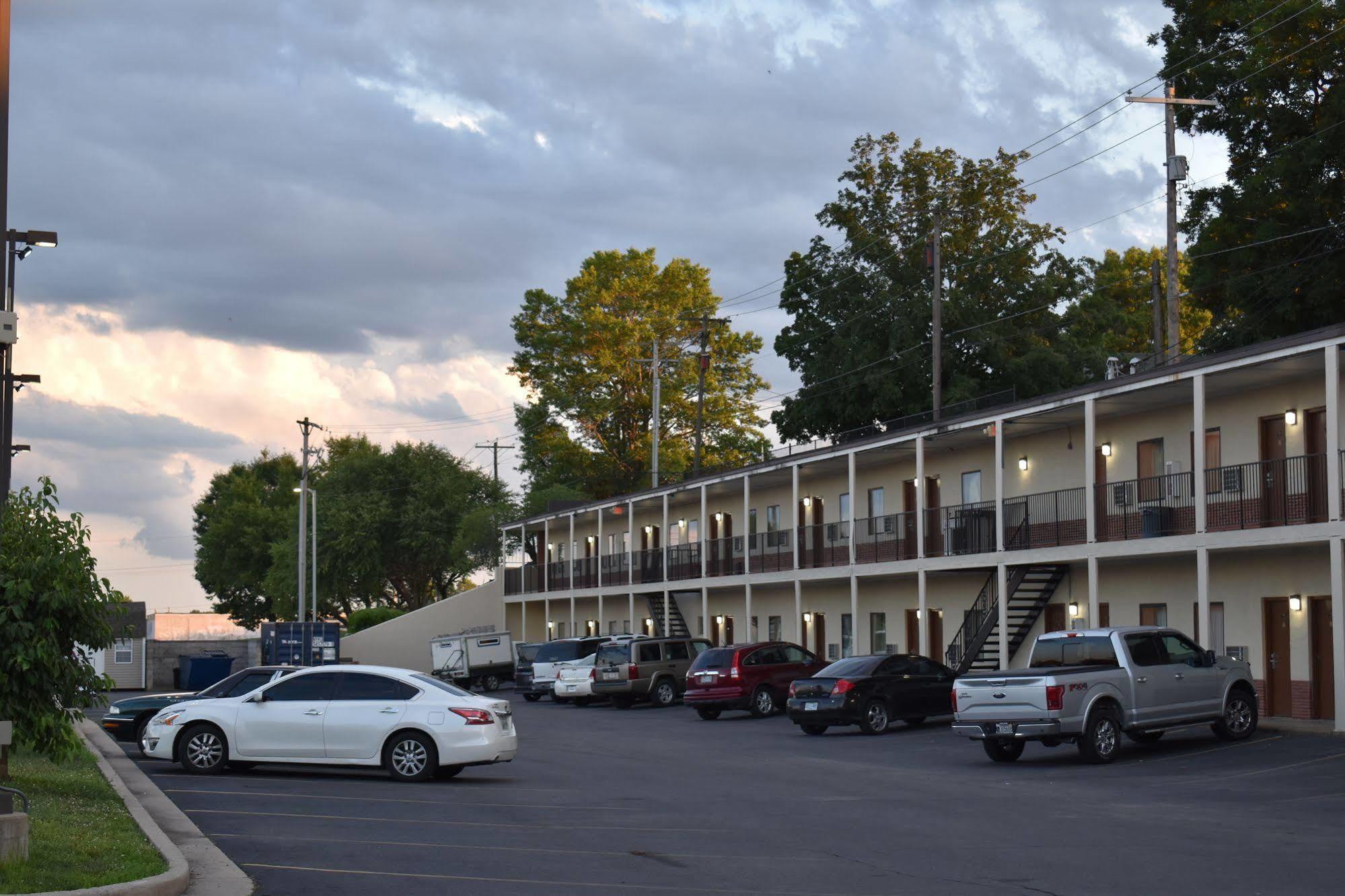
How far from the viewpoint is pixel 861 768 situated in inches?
890

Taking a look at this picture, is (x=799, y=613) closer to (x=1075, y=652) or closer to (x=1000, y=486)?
(x=1000, y=486)

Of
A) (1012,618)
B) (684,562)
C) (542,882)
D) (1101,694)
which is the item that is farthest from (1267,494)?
(684,562)

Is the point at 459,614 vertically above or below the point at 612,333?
below

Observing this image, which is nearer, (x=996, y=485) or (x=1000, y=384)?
(x=996, y=485)

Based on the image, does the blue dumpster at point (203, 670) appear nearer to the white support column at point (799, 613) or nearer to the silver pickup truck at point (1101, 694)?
the white support column at point (799, 613)

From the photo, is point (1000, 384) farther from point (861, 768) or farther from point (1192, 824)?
point (1192, 824)

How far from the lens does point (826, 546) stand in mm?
45719

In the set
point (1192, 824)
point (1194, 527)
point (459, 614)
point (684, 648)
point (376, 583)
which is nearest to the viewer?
point (1192, 824)

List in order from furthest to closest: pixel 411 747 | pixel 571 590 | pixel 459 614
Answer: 1. pixel 459 614
2. pixel 571 590
3. pixel 411 747

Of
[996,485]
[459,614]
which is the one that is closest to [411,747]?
[996,485]

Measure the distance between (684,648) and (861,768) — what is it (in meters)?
19.9

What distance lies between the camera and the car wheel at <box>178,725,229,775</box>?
20312 millimetres

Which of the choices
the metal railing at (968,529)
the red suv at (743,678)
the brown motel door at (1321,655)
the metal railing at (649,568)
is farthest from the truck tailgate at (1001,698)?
the metal railing at (649,568)

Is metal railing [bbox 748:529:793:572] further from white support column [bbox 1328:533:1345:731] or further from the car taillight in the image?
the car taillight
